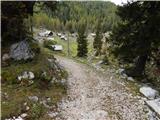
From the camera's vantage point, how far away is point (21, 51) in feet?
64.9

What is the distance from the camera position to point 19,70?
18188mm

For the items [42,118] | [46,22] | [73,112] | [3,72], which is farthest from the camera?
[46,22]

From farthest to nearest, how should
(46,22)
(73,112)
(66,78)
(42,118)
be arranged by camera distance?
(46,22) < (66,78) < (73,112) < (42,118)

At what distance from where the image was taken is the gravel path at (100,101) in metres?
16.4

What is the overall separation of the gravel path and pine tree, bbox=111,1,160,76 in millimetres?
2777

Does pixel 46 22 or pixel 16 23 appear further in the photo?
pixel 46 22

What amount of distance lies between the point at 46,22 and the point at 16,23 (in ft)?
418

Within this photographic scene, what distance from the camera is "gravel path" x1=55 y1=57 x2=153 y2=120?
1645cm

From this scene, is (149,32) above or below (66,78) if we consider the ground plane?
above

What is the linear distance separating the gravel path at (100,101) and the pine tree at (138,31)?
278 cm

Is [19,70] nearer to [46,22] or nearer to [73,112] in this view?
[73,112]

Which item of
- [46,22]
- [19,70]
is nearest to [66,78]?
[19,70]

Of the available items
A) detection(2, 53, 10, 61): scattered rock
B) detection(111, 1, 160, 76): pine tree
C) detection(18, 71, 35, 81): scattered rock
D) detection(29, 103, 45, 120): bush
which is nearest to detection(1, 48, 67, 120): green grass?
detection(29, 103, 45, 120): bush

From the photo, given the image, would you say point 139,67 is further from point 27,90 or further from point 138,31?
point 27,90
